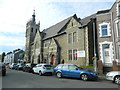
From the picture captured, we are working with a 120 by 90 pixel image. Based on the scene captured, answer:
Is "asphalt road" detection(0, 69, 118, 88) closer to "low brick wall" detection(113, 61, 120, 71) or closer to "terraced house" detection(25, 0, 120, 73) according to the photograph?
"low brick wall" detection(113, 61, 120, 71)

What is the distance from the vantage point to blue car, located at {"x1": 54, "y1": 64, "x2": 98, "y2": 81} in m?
11.7

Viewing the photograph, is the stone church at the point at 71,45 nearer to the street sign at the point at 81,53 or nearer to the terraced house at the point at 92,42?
the terraced house at the point at 92,42

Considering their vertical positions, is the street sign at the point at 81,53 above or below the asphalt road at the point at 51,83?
above

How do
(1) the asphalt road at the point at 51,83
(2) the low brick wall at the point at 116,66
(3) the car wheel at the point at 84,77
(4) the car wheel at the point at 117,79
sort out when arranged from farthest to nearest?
(2) the low brick wall at the point at 116,66 < (3) the car wheel at the point at 84,77 < (4) the car wheel at the point at 117,79 < (1) the asphalt road at the point at 51,83

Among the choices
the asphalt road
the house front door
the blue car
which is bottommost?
the asphalt road

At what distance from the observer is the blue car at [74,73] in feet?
38.3

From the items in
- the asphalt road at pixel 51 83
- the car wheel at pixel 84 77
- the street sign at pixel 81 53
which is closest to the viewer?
the asphalt road at pixel 51 83

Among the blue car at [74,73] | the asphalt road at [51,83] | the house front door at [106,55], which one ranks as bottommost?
the asphalt road at [51,83]

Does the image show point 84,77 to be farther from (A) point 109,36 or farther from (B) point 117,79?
(A) point 109,36

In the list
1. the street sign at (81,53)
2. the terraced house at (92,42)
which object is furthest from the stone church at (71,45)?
the street sign at (81,53)

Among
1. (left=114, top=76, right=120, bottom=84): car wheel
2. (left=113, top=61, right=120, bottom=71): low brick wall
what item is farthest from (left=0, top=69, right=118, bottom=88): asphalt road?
(left=113, top=61, right=120, bottom=71): low brick wall

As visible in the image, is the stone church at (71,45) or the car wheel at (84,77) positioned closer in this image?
the car wheel at (84,77)

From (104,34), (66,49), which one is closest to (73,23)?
(66,49)

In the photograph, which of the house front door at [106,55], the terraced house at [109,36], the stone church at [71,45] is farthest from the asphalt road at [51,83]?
the stone church at [71,45]
